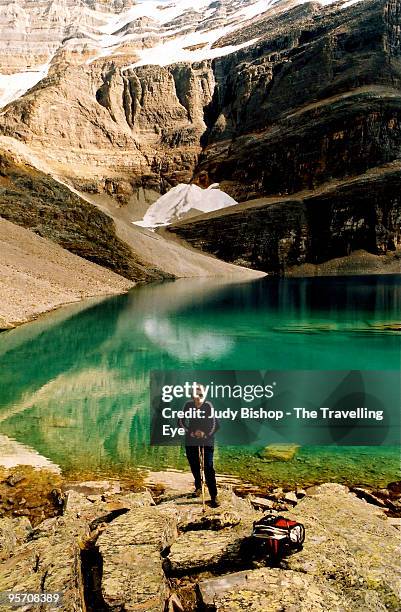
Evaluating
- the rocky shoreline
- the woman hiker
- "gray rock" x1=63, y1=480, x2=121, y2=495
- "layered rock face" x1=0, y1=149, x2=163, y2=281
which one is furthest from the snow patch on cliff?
the rocky shoreline

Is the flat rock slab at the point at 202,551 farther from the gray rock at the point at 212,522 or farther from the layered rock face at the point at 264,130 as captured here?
the layered rock face at the point at 264,130

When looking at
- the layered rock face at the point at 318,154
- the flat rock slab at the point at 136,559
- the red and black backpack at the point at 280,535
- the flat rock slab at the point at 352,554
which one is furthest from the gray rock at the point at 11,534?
the layered rock face at the point at 318,154

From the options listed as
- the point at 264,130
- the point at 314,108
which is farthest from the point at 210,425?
the point at 264,130

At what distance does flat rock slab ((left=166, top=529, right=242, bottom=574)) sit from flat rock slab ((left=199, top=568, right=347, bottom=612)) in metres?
0.43

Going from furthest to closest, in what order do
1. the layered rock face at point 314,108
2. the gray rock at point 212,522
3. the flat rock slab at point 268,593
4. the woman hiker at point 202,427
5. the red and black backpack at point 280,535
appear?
the layered rock face at point 314,108 → the woman hiker at point 202,427 → the gray rock at point 212,522 → the red and black backpack at point 280,535 → the flat rock slab at point 268,593

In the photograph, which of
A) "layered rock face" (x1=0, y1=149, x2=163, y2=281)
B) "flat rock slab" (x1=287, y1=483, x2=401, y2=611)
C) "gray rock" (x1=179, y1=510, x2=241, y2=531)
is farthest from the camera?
"layered rock face" (x1=0, y1=149, x2=163, y2=281)

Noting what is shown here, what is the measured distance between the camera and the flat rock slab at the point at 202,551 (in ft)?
19.2

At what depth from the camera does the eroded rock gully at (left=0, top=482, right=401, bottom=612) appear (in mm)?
5156

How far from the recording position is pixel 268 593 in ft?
16.6

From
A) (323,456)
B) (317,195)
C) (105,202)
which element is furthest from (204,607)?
(105,202)

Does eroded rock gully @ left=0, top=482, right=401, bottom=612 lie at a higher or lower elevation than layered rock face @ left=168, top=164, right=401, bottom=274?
lower

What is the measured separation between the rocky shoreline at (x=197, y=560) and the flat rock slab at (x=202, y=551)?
1 centimetres

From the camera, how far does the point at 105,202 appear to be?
142500mm

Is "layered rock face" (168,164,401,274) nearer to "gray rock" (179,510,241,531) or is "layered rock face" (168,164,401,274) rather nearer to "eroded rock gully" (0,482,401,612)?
"gray rock" (179,510,241,531)
